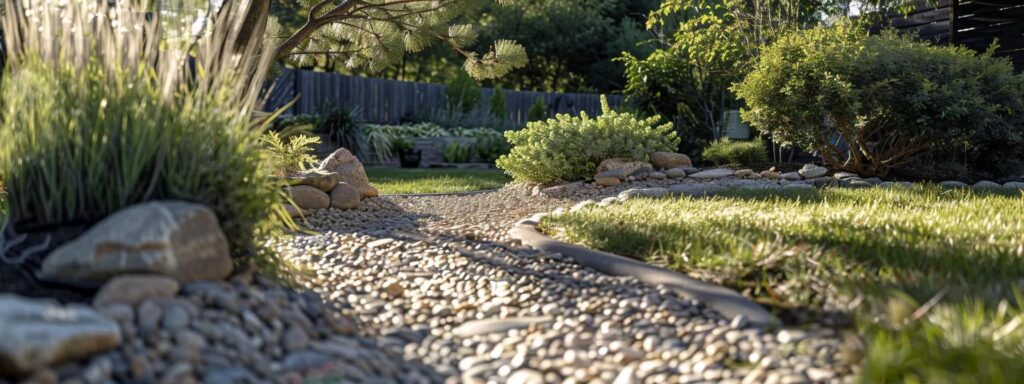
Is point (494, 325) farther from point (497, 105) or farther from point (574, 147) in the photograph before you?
point (497, 105)

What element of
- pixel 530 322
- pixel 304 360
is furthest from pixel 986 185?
pixel 304 360

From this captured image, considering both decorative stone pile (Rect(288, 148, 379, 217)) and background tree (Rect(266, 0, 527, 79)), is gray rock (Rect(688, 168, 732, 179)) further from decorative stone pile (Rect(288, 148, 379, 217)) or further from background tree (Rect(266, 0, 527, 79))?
decorative stone pile (Rect(288, 148, 379, 217))

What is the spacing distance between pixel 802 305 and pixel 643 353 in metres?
0.58

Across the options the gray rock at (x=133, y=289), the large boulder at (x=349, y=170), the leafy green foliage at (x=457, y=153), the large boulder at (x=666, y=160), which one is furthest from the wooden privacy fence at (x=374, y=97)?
the gray rock at (x=133, y=289)

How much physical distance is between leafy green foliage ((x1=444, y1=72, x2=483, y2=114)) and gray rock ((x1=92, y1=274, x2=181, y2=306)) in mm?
14910

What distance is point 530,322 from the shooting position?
3166mm

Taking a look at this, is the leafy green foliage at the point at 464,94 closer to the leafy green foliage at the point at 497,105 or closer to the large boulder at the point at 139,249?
the leafy green foliage at the point at 497,105

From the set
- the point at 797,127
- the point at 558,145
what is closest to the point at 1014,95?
the point at 797,127

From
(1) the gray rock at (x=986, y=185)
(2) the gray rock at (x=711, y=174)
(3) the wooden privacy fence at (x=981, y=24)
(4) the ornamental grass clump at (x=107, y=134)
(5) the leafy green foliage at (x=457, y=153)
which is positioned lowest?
(5) the leafy green foliage at (x=457, y=153)

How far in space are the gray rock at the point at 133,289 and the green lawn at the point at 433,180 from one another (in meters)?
5.88

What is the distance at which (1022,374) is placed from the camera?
6.80 ft

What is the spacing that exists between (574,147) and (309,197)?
8.86 ft

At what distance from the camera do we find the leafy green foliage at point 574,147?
809 cm

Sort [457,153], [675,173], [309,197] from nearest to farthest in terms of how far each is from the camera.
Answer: [309,197] < [675,173] < [457,153]
